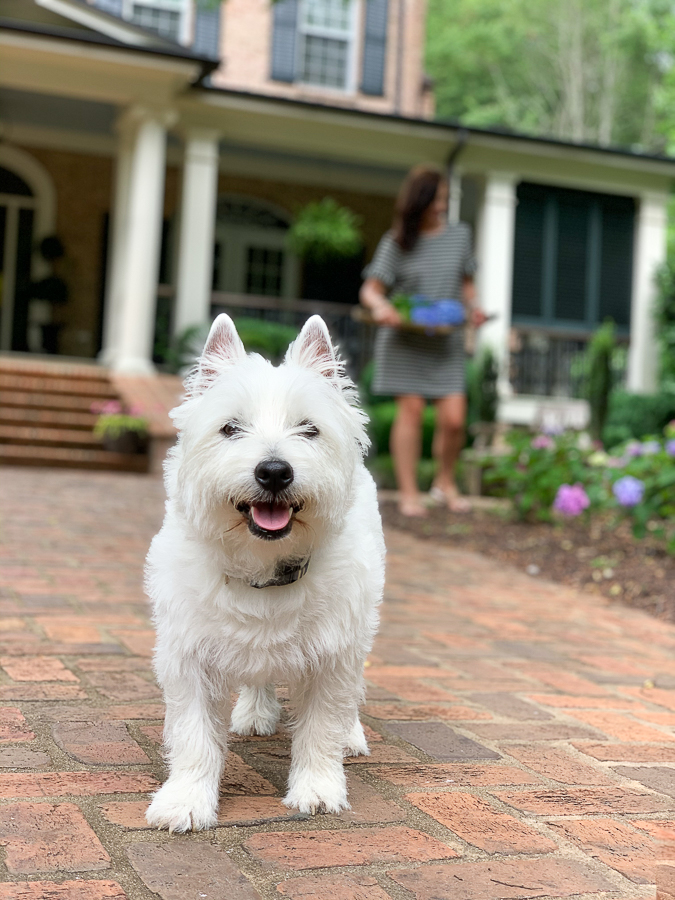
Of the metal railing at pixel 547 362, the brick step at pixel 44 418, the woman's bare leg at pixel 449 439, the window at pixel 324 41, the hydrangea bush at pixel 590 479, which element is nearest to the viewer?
the hydrangea bush at pixel 590 479

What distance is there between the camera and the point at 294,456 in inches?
74.9

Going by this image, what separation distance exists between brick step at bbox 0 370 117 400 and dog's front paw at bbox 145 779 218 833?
10147mm

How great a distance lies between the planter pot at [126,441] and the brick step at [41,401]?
0.97 metres

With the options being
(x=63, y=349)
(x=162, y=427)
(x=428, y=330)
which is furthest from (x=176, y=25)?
(x=428, y=330)

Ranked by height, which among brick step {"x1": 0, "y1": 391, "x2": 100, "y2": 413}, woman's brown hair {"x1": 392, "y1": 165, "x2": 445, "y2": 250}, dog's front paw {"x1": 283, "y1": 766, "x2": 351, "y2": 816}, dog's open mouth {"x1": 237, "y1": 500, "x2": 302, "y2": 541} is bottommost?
dog's front paw {"x1": 283, "y1": 766, "x2": 351, "y2": 816}

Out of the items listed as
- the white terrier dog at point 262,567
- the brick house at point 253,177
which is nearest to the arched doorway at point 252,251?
the brick house at point 253,177

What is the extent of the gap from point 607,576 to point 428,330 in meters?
2.49

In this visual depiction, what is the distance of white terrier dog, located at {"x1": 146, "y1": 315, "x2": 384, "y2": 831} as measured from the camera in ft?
6.34

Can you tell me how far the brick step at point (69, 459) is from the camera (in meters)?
10.3

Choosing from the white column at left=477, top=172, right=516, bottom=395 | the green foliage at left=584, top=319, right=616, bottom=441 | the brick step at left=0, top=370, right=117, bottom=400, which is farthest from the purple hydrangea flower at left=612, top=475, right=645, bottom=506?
the white column at left=477, top=172, right=516, bottom=395

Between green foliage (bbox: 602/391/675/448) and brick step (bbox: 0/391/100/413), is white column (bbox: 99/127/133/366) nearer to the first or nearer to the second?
brick step (bbox: 0/391/100/413)

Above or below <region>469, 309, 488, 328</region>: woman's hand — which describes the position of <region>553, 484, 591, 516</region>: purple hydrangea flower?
below

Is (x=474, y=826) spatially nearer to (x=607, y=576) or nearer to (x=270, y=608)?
(x=270, y=608)

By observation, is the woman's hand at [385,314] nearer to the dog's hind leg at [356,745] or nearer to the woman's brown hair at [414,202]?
the woman's brown hair at [414,202]
